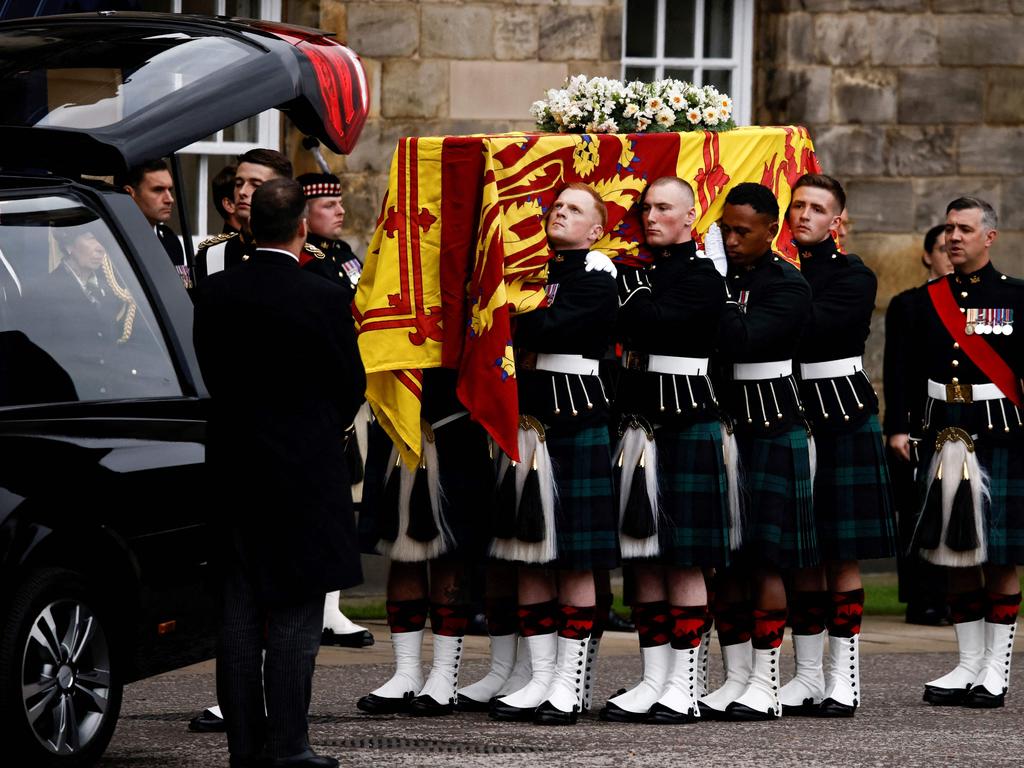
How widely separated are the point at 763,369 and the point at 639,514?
28.5 inches

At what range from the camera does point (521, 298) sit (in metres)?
7.45

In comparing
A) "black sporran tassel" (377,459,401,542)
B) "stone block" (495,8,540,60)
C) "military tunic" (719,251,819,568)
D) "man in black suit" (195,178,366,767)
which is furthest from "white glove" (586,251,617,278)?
"stone block" (495,8,540,60)

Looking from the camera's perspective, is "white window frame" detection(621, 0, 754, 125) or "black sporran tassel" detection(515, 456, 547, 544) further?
"white window frame" detection(621, 0, 754, 125)

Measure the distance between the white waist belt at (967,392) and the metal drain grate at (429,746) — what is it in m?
2.48

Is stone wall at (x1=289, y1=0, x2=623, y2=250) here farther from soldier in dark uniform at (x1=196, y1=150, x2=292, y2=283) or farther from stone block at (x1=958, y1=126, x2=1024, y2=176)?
soldier in dark uniform at (x1=196, y1=150, x2=292, y2=283)

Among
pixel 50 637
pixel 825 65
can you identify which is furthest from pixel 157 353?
pixel 825 65

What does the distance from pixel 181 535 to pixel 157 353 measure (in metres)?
0.56

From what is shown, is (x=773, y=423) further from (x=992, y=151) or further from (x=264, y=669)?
(x=992, y=151)

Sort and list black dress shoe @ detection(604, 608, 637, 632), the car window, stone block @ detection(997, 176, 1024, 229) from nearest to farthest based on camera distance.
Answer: the car window
black dress shoe @ detection(604, 608, 637, 632)
stone block @ detection(997, 176, 1024, 229)

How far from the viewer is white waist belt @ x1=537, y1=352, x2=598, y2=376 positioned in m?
7.40

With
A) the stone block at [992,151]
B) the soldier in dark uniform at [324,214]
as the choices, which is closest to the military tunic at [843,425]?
the soldier in dark uniform at [324,214]

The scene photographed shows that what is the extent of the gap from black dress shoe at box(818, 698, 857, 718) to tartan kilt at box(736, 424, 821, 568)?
53cm

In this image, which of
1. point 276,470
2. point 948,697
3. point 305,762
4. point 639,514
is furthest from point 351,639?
point 276,470

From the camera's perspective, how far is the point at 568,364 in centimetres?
740
